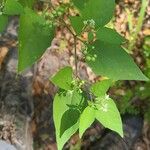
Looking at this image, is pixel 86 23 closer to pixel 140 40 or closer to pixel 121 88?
pixel 121 88

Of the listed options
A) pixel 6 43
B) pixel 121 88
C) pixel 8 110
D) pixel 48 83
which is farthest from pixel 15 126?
pixel 121 88

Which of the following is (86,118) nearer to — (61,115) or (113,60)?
(61,115)

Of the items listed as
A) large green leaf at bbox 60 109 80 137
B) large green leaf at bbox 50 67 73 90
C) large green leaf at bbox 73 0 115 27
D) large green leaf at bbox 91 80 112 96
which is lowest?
large green leaf at bbox 60 109 80 137

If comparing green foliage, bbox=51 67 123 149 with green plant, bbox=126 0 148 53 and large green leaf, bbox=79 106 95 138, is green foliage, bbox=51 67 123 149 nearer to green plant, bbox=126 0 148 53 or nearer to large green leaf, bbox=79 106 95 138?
large green leaf, bbox=79 106 95 138

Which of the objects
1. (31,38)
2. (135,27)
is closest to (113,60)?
(31,38)

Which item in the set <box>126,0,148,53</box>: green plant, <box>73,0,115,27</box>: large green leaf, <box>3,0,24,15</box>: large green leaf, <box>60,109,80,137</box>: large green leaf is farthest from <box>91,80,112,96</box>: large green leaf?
<box>126,0,148,53</box>: green plant

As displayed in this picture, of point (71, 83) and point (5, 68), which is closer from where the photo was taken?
point (71, 83)

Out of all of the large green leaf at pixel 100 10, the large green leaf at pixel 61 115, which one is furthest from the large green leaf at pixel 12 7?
the large green leaf at pixel 61 115

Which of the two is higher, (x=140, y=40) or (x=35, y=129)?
(x=140, y=40)
